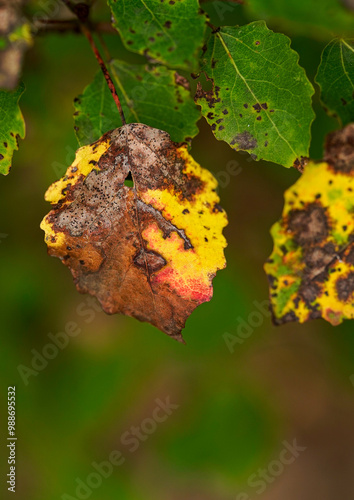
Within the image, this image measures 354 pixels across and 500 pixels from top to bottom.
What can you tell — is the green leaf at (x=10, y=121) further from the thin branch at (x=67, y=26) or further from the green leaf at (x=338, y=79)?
the green leaf at (x=338, y=79)

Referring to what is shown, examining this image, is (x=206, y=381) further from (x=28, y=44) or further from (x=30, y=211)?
(x=28, y=44)

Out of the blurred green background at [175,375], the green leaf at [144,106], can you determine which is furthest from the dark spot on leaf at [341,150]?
the blurred green background at [175,375]

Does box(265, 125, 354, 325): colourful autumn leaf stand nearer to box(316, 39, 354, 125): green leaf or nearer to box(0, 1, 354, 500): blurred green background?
box(316, 39, 354, 125): green leaf

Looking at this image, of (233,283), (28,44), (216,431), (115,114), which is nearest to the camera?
(28,44)

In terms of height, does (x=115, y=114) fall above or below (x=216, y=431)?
above

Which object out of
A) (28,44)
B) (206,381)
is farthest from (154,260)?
(206,381)

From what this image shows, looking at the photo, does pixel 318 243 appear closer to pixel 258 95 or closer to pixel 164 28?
pixel 258 95
